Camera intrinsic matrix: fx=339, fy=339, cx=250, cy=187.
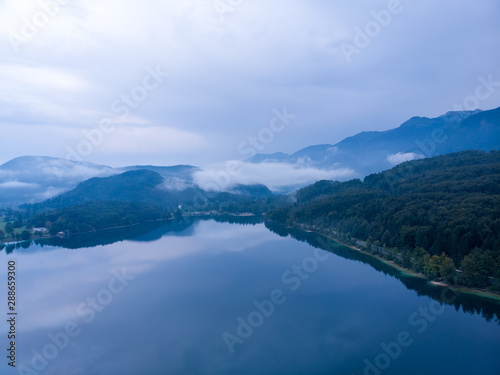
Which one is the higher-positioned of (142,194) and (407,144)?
(407,144)

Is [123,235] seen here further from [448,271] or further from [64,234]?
[448,271]

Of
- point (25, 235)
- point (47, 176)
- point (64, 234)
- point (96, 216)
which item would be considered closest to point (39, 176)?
point (47, 176)

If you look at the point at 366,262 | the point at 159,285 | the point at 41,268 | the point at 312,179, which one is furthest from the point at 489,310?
the point at 312,179

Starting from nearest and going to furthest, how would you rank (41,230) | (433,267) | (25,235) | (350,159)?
(433,267) → (25,235) → (41,230) → (350,159)

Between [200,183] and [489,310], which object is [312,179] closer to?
[200,183]

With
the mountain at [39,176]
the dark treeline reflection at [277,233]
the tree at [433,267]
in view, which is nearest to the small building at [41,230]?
the dark treeline reflection at [277,233]

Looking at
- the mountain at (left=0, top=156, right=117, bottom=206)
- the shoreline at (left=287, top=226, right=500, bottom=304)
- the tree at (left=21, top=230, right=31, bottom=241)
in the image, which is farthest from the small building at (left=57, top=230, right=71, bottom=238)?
the mountain at (left=0, top=156, right=117, bottom=206)

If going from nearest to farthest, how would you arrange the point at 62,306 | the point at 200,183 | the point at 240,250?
the point at 62,306 < the point at 240,250 < the point at 200,183
